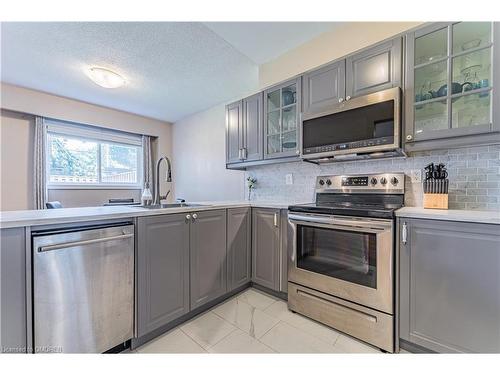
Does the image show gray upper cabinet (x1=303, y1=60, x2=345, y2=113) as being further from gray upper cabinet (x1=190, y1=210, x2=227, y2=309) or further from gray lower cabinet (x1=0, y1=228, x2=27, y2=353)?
gray lower cabinet (x1=0, y1=228, x2=27, y2=353)

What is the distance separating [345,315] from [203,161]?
3.36 m

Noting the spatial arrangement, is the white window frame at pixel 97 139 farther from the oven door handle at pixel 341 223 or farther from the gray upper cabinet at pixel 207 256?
the oven door handle at pixel 341 223

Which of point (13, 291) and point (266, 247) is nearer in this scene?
point (13, 291)

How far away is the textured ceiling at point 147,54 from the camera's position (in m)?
2.02

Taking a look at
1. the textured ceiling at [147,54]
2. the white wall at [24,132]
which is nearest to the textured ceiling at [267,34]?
the textured ceiling at [147,54]

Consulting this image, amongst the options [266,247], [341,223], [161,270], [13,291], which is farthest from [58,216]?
[341,223]

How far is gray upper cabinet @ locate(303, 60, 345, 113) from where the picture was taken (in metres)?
1.87

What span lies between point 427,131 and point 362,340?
1.54 m

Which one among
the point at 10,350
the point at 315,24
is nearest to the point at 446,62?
the point at 315,24

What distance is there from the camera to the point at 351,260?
1579 millimetres

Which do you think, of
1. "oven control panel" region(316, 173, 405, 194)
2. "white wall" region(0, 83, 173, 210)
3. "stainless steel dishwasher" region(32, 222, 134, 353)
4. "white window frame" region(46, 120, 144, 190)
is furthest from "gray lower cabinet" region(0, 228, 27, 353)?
"white window frame" region(46, 120, 144, 190)

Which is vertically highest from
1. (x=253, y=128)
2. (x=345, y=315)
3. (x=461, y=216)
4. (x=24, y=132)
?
(x=24, y=132)

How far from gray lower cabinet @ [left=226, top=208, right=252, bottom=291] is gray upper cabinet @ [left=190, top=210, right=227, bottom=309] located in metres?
0.07

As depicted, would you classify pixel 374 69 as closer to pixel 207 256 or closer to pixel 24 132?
pixel 207 256
